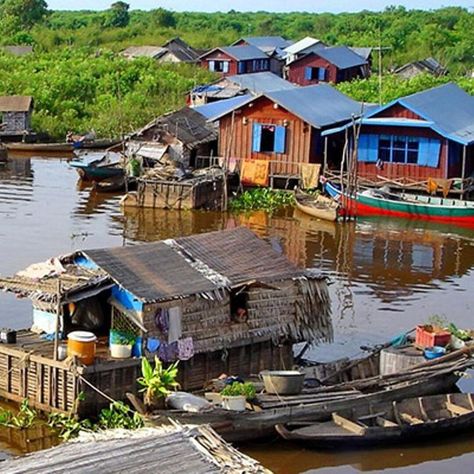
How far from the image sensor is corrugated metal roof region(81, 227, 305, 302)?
1644 cm

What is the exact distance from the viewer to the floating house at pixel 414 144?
34.1 m

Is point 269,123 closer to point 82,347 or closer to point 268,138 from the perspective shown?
point 268,138

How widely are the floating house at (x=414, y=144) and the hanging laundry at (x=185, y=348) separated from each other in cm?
1869

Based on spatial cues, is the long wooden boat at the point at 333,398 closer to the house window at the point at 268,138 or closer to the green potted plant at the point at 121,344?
the green potted plant at the point at 121,344

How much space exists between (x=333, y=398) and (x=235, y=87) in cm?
3863

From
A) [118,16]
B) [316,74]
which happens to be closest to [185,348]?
[316,74]

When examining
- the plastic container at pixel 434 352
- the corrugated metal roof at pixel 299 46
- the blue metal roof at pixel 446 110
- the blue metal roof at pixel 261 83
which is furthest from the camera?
the corrugated metal roof at pixel 299 46

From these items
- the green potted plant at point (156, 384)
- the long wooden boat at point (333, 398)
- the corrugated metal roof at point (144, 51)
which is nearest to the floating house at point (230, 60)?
the corrugated metal roof at point (144, 51)

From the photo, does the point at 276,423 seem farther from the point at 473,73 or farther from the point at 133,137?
the point at 473,73

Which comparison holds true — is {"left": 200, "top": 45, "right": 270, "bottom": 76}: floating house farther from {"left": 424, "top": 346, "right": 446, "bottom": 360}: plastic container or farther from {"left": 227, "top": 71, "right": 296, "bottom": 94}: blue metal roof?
{"left": 424, "top": 346, "right": 446, "bottom": 360}: plastic container

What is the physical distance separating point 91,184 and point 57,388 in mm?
22419

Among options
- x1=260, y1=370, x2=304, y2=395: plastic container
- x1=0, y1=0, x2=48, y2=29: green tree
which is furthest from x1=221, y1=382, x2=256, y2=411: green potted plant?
x1=0, y1=0, x2=48, y2=29: green tree

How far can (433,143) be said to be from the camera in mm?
34312

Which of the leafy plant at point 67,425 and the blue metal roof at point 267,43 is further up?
the blue metal roof at point 267,43
